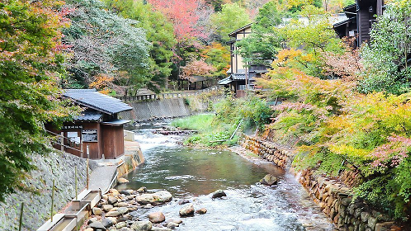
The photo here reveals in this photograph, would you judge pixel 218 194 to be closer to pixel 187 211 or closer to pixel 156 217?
pixel 187 211

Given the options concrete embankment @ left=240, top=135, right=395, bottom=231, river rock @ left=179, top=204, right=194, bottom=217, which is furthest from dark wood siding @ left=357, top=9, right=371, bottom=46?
river rock @ left=179, top=204, right=194, bottom=217

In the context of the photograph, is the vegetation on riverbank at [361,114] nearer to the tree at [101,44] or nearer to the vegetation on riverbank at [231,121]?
the vegetation on riverbank at [231,121]

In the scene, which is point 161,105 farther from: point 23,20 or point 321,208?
point 23,20

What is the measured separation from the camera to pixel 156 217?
1123cm

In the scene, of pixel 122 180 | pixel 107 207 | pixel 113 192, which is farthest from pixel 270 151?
pixel 107 207

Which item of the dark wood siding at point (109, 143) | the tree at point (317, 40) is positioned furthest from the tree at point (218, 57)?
the dark wood siding at point (109, 143)

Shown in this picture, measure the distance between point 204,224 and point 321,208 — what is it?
397cm

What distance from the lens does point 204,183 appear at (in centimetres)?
1582

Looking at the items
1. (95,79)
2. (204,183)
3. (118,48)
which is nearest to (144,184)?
(204,183)

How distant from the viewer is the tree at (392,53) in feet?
35.4

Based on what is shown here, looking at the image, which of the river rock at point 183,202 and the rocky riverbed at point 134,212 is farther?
the river rock at point 183,202

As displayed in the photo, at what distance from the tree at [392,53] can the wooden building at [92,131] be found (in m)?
12.0

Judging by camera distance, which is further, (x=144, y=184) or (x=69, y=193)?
(x=144, y=184)

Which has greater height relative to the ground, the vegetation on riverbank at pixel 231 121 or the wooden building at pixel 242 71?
the wooden building at pixel 242 71
